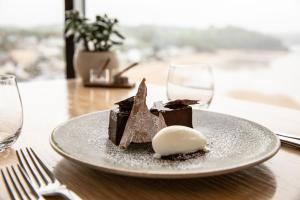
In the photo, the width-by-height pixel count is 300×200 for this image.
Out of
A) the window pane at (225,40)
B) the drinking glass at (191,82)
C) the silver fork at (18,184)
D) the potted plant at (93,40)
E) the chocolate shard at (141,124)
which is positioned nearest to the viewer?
the silver fork at (18,184)

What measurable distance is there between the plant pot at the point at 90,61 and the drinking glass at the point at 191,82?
0.71m

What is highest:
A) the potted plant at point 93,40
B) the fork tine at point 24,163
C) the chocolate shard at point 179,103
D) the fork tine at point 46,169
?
the potted plant at point 93,40

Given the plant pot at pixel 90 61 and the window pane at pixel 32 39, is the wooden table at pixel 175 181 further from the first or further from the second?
the window pane at pixel 32 39

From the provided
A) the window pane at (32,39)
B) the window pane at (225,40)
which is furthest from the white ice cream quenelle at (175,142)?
the window pane at (32,39)

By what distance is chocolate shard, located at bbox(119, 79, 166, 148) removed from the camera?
2.32ft

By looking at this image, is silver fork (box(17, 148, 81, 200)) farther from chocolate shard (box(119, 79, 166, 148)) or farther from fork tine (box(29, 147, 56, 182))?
chocolate shard (box(119, 79, 166, 148))

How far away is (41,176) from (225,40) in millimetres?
2295

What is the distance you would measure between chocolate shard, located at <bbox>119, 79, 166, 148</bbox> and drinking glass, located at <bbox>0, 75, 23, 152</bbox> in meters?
0.23

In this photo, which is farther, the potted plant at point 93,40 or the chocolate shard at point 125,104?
the potted plant at point 93,40

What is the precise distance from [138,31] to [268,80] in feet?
3.56

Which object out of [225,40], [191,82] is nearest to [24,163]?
[191,82]

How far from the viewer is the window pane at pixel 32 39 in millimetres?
2768

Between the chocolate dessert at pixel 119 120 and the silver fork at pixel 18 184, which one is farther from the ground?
the chocolate dessert at pixel 119 120

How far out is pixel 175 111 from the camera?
2.46 ft
